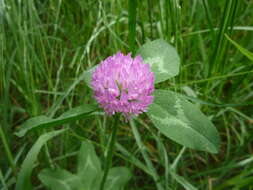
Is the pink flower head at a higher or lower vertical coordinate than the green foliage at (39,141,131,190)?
higher

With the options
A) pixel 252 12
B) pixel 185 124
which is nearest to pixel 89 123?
pixel 185 124

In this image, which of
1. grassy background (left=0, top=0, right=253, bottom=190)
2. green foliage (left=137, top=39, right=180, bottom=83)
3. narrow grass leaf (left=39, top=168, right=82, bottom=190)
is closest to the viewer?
green foliage (left=137, top=39, right=180, bottom=83)

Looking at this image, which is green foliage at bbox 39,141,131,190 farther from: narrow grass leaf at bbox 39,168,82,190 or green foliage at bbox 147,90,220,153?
green foliage at bbox 147,90,220,153

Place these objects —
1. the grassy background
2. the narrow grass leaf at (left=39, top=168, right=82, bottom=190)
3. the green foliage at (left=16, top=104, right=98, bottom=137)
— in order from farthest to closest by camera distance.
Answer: the grassy background, the narrow grass leaf at (left=39, top=168, right=82, bottom=190), the green foliage at (left=16, top=104, right=98, bottom=137)

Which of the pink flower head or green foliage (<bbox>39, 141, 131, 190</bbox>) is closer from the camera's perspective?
the pink flower head

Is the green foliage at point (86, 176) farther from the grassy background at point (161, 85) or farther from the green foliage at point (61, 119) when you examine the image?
the green foliage at point (61, 119)

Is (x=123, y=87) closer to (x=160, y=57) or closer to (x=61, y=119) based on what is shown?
(x=61, y=119)

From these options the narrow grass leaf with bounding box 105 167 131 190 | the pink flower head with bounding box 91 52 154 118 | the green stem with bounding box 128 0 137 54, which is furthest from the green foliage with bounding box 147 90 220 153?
the narrow grass leaf with bounding box 105 167 131 190
